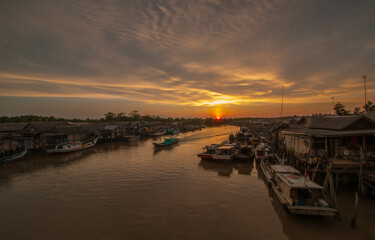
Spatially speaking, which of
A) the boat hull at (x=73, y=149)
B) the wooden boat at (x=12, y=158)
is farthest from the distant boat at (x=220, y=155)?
the wooden boat at (x=12, y=158)

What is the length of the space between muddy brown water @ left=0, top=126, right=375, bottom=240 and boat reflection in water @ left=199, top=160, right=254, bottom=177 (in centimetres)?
38

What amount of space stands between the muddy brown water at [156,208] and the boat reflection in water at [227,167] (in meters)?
0.38

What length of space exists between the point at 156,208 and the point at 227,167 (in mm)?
12495

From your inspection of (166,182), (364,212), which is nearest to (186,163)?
(166,182)

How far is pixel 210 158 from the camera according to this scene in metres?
24.9

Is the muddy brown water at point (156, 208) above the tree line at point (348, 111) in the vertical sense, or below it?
below

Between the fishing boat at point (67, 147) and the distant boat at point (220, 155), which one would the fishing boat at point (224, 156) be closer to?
the distant boat at point (220, 155)

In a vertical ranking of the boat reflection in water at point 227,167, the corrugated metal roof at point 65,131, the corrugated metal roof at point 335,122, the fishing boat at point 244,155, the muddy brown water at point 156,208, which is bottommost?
the muddy brown water at point 156,208

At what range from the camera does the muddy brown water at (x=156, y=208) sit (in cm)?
977

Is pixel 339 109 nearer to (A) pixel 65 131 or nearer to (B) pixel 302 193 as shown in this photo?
(B) pixel 302 193

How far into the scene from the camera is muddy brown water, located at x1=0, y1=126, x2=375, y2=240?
9.77m

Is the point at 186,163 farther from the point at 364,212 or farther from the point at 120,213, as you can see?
the point at 364,212

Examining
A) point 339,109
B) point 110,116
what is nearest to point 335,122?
point 339,109

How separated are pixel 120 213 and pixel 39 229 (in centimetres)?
425
